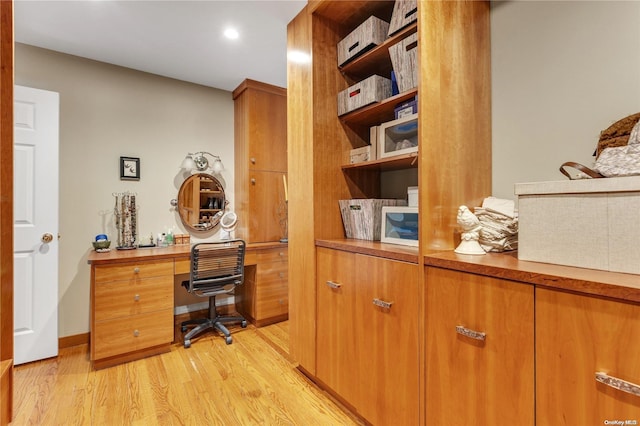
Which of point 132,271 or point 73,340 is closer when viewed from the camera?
point 132,271

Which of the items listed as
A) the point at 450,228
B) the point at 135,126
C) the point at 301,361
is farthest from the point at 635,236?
the point at 135,126

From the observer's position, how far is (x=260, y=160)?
321 cm

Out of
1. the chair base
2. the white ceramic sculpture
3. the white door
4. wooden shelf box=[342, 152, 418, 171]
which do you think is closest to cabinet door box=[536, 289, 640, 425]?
the white ceramic sculpture

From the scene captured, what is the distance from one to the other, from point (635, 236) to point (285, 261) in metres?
2.62

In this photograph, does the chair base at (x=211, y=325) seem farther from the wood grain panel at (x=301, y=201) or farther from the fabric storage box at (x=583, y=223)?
the fabric storage box at (x=583, y=223)

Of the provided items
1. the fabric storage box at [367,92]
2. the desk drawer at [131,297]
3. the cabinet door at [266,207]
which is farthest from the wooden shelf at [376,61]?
the desk drawer at [131,297]

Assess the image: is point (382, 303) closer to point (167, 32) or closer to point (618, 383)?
point (618, 383)

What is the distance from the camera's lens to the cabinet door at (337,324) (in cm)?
159

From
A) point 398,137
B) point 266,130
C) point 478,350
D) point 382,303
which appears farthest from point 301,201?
point 266,130

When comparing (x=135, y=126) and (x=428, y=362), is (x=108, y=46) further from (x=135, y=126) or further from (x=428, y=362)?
(x=428, y=362)

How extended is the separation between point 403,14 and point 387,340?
1589 millimetres

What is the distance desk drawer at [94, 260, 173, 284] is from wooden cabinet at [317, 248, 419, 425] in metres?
1.39

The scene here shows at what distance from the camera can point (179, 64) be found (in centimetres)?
275

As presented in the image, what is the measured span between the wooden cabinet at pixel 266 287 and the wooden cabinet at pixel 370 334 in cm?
123
